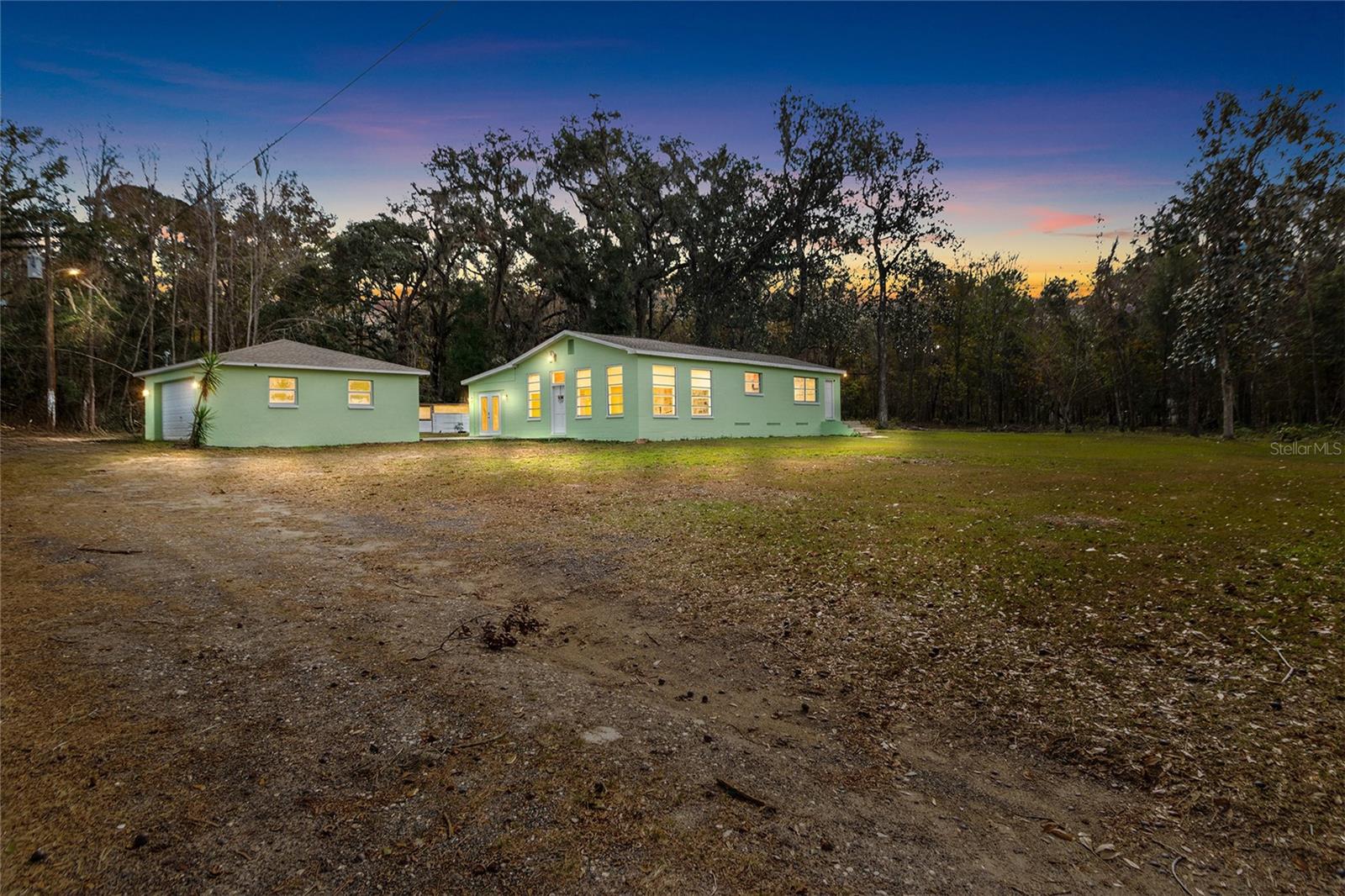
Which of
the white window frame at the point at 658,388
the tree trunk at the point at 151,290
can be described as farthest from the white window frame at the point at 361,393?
the tree trunk at the point at 151,290

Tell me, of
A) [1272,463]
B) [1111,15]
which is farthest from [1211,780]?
[1272,463]

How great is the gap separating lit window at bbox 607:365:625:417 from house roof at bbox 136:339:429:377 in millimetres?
8998

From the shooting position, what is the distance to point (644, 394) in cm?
2155

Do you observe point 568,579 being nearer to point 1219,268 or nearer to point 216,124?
point 1219,268

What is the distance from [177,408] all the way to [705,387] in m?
20.4

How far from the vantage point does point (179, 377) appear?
22391 millimetres

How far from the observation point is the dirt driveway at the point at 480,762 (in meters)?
1.99

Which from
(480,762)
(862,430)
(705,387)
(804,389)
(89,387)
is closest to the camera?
(480,762)

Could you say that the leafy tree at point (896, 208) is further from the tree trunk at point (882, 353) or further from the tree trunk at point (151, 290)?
the tree trunk at point (151, 290)

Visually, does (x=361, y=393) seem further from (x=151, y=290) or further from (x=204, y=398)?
(x=151, y=290)

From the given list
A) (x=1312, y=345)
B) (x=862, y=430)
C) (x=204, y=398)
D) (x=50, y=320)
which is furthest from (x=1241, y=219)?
(x=50, y=320)

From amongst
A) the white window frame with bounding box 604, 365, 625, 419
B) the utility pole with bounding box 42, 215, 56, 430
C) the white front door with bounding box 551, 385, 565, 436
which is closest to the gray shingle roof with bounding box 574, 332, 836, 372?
the white window frame with bounding box 604, 365, 625, 419

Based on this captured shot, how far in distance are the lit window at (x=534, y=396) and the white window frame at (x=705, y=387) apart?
21.6 ft

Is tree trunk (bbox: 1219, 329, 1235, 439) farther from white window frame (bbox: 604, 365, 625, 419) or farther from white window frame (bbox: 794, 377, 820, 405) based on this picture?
white window frame (bbox: 604, 365, 625, 419)
